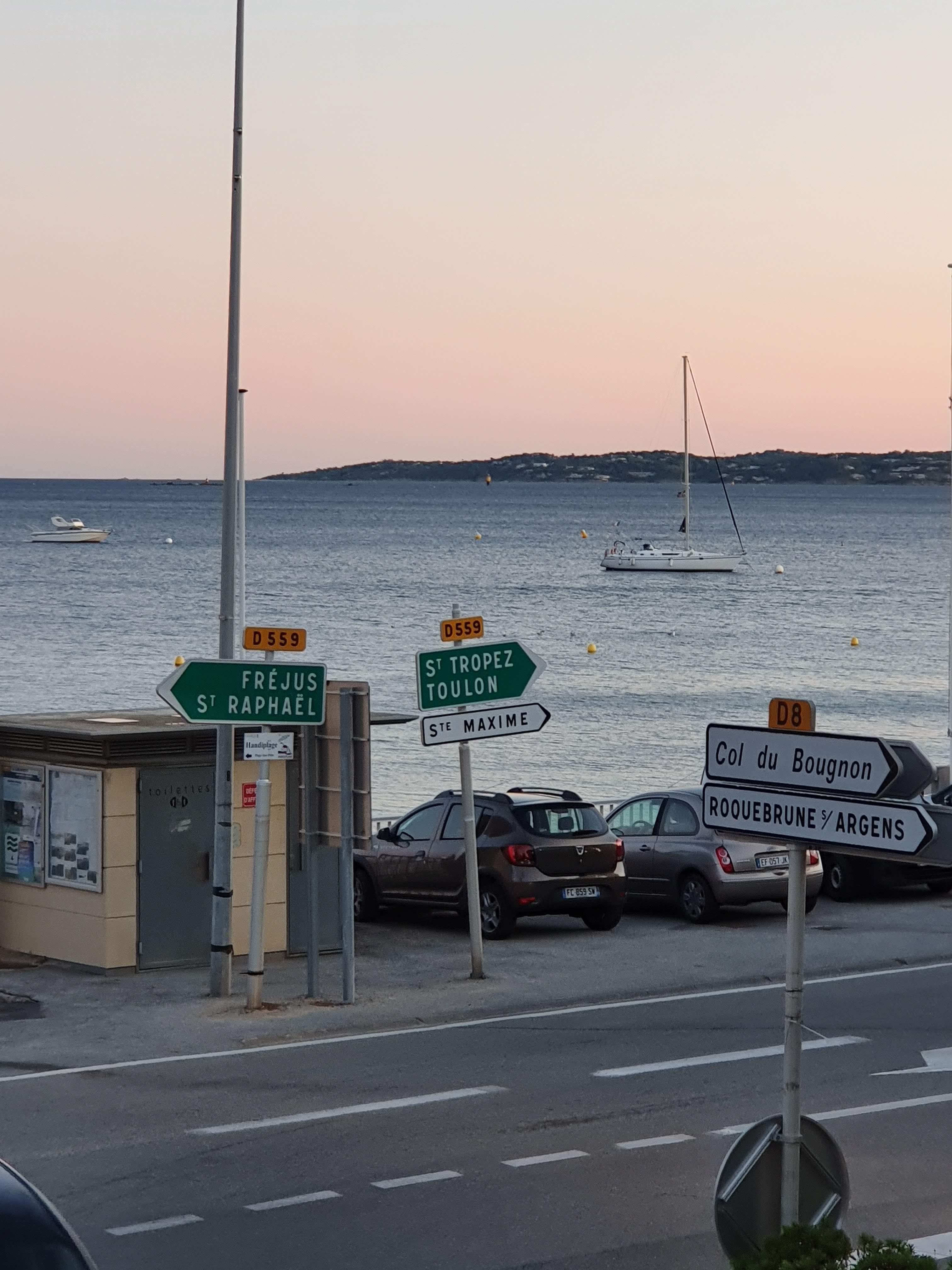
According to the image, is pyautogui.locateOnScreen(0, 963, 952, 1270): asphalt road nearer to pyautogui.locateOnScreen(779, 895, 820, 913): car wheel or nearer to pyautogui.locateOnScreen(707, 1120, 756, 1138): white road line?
pyautogui.locateOnScreen(707, 1120, 756, 1138): white road line

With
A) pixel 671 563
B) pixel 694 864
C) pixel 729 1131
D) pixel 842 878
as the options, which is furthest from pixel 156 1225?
pixel 671 563

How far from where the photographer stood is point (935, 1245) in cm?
876

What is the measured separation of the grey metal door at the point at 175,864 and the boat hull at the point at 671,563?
10728cm

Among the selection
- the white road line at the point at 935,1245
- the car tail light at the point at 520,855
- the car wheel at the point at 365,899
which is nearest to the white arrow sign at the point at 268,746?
the car tail light at the point at 520,855

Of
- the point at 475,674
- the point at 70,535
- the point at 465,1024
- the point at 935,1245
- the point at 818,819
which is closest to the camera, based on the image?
the point at 818,819

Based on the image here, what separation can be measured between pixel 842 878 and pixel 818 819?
14.4m

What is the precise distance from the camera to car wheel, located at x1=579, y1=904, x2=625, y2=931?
18.5m

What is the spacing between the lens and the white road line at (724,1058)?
41.3 ft

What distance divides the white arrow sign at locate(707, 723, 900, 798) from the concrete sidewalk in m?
7.12

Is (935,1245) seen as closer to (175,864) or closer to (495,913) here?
(175,864)

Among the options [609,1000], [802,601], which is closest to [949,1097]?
[609,1000]

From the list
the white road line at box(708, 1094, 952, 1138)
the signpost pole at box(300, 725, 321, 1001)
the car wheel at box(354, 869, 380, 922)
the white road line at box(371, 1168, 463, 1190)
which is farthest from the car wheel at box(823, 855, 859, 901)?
the white road line at box(371, 1168, 463, 1190)

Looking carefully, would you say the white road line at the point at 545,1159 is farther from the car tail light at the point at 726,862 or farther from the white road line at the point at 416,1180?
the car tail light at the point at 726,862

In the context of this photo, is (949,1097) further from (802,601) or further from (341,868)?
(802,601)
